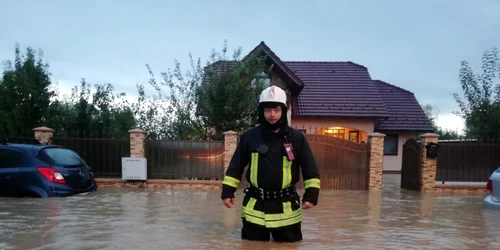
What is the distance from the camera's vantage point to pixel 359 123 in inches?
774

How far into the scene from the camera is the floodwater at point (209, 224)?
5480mm

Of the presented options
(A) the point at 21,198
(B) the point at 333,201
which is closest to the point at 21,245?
(A) the point at 21,198

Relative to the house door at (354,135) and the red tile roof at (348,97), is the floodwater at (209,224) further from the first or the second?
the house door at (354,135)

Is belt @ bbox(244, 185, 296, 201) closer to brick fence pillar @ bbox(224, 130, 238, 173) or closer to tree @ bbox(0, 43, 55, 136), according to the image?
brick fence pillar @ bbox(224, 130, 238, 173)

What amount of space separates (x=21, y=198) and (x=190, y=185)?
4605 millimetres

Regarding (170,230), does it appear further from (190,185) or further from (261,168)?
(190,185)

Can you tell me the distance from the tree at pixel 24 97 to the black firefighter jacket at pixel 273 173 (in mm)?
11331

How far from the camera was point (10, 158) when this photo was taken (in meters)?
8.98

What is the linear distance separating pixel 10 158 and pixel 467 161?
40.7 feet

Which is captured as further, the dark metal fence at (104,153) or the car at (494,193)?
the dark metal fence at (104,153)

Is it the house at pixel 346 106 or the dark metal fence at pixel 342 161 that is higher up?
the house at pixel 346 106

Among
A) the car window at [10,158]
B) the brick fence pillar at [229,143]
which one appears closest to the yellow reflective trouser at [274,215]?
the car window at [10,158]

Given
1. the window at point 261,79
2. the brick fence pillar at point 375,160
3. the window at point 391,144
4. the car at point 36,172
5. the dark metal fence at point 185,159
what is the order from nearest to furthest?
the car at point 36,172 < the brick fence pillar at point 375,160 < the dark metal fence at point 185,159 < the window at point 261,79 < the window at point 391,144

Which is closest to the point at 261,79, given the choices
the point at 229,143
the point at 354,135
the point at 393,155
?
the point at 229,143
